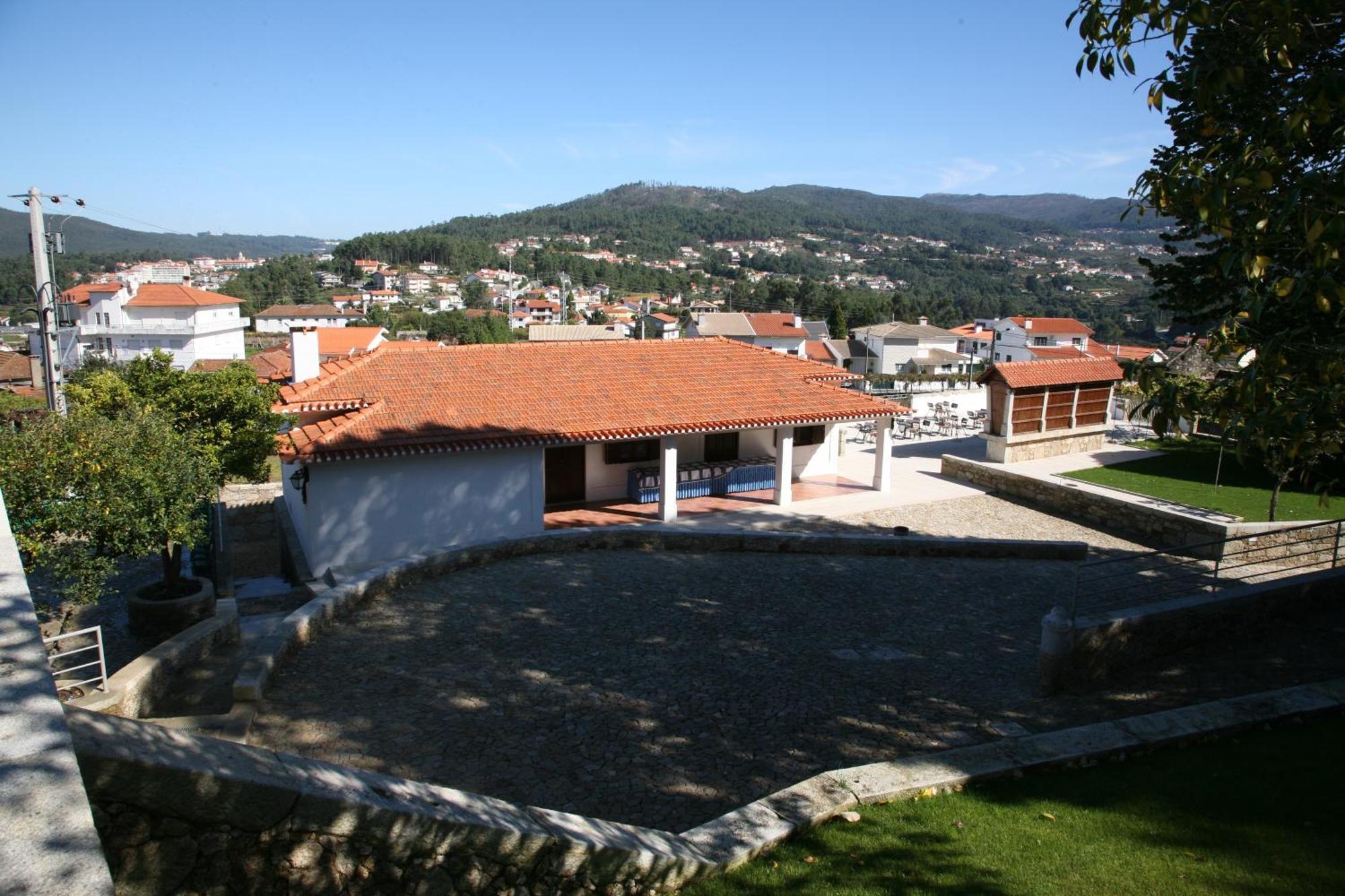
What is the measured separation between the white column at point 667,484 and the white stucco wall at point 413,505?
2.76 m

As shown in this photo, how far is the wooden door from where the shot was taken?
66.6ft

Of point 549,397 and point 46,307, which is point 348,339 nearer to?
point 46,307

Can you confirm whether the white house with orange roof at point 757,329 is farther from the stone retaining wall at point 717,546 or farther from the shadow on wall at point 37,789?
the shadow on wall at point 37,789

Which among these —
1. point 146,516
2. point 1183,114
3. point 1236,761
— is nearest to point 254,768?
point 1236,761

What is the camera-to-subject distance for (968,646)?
10.2 metres

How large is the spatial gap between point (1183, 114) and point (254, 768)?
49.4 ft

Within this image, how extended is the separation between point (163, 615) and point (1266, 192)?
15.0 meters

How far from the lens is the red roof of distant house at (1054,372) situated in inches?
966

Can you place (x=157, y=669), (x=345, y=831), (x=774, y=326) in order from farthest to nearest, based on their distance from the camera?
(x=774, y=326), (x=157, y=669), (x=345, y=831)

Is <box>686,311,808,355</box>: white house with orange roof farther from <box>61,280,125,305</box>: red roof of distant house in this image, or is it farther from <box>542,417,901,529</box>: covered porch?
<box>542,417,901,529</box>: covered porch

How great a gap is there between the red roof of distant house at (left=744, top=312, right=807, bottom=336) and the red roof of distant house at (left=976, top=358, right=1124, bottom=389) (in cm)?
6738

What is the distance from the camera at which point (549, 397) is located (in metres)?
19.9

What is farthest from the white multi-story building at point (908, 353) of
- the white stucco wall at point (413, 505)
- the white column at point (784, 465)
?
the white stucco wall at point (413, 505)

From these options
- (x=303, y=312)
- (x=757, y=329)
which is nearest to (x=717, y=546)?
(x=757, y=329)
